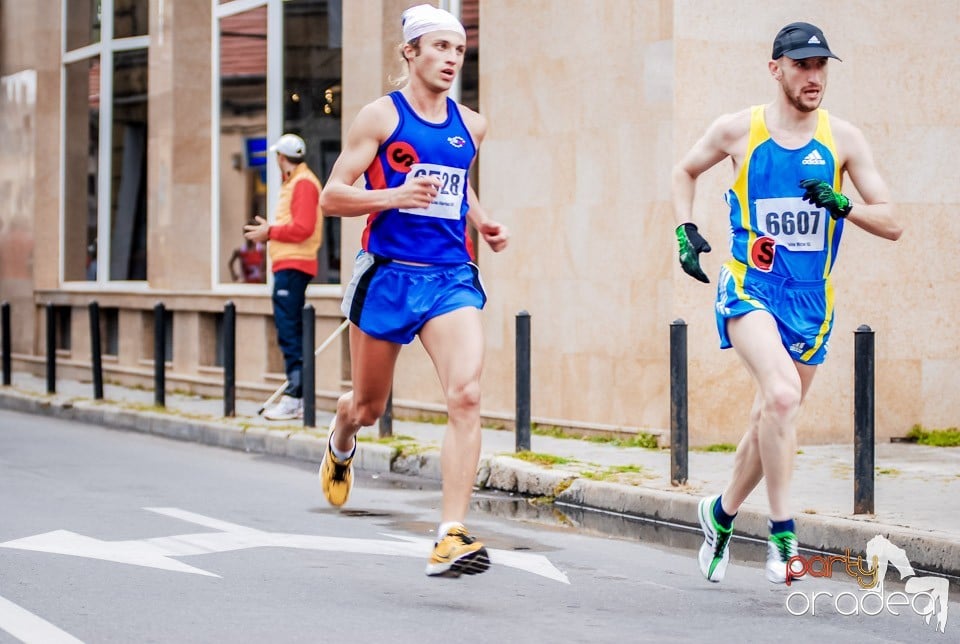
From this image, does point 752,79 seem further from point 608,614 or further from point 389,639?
point 389,639

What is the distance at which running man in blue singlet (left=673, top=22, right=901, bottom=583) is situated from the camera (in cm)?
582

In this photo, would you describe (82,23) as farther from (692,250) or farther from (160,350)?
(692,250)

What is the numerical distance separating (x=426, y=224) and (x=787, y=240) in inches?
53.8

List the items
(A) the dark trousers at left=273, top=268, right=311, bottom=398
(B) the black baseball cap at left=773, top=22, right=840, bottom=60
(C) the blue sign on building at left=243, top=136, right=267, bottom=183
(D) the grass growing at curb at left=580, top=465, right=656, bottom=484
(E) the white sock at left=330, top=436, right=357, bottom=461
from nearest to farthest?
(B) the black baseball cap at left=773, top=22, right=840, bottom=60 < (E) the white sock at left=330, top=436, right=357, bottom=461 < (D) the grass growing at curb at left=580, top=465, right=656, bottom=484 < (A) the dark trousers at left=273, top=268, right=311, bottom=398 < (C) the blue sign on building at left=243, top=136, right=267, bottom=183

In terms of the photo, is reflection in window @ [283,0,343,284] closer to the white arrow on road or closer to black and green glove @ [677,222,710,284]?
the white arrow on road

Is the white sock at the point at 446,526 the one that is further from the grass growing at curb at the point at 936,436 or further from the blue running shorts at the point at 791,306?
the grass growing at curb at the point at 936,436

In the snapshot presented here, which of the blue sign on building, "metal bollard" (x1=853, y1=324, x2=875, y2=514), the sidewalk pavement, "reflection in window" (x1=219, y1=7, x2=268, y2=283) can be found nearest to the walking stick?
the sidewalk pavement

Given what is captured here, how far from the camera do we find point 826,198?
18.8 ft

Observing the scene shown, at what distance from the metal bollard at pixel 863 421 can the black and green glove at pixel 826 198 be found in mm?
2043

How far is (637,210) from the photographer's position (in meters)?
11.2

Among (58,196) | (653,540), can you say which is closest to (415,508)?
(653,540)

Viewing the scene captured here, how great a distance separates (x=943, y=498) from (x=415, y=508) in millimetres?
2756

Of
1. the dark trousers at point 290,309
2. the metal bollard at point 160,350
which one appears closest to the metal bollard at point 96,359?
the metal bollard at point 160,350

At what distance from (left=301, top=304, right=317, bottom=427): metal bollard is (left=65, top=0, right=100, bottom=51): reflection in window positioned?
9.16m
